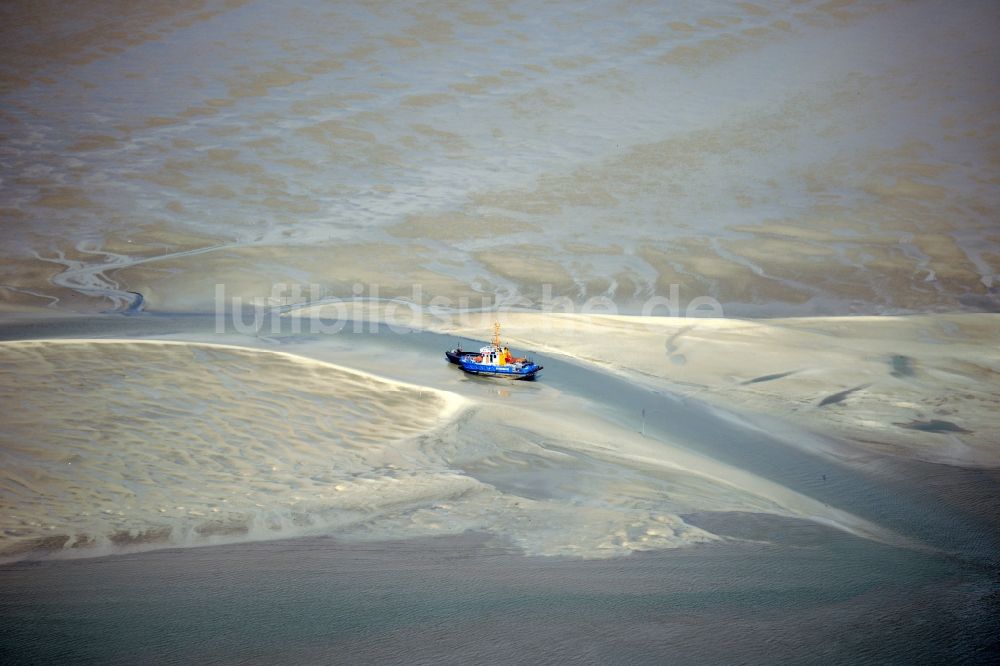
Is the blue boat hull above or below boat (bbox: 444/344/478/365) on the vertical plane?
below

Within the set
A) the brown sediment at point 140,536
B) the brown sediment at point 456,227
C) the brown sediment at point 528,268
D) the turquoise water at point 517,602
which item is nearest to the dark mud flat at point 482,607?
the turquoise water at point 517,602

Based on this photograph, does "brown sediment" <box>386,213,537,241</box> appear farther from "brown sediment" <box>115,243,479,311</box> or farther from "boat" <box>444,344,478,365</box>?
"boat" <box>444,344,478,365</box>

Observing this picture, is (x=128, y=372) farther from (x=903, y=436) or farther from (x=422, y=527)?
(x=903, y=436)

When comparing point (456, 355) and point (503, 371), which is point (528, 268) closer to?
point (456, 355)

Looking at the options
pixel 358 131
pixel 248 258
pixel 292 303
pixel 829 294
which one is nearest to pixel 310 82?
pixel 358 131

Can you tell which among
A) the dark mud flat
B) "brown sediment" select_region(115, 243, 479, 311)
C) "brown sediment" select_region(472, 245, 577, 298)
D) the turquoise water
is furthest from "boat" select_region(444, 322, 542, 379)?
the dark mud flat

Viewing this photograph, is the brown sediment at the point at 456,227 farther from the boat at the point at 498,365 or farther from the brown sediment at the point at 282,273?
the boat at the point at 498,365

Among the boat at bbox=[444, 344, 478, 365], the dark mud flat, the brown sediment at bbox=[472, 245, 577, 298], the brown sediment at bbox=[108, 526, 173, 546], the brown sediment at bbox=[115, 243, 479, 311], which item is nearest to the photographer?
the dark mud flat

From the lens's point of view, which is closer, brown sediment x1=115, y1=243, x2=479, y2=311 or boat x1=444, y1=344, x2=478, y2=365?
boat x1=444, y1=344, x2=478, y2=365

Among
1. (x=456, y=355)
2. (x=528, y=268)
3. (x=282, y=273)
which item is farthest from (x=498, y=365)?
(x=282, y=273)
